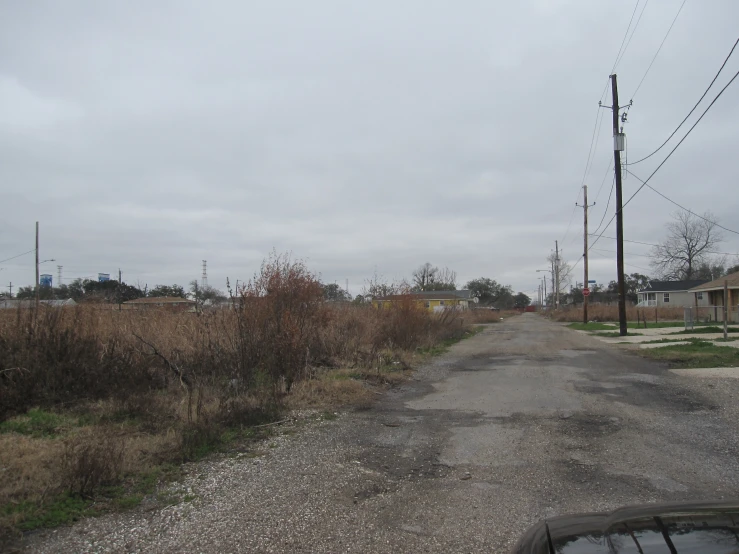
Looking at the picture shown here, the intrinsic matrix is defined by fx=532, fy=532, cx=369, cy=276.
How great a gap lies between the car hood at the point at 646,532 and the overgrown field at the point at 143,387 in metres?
3.73

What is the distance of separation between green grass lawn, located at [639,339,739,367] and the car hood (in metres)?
13.2

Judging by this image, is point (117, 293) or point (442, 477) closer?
point (442, 477)

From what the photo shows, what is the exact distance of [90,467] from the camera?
487cm

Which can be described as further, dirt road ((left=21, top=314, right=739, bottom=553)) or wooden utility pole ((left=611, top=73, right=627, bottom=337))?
wooden utility pole ((left=611, top=73, right=627, bottom=337))

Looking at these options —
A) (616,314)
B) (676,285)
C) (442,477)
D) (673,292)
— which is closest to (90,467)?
(442,477)

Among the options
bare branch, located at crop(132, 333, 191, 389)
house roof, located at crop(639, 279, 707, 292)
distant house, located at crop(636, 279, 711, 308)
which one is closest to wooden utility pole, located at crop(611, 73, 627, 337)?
bare branch, located at crop(132, 333, 191, 389)

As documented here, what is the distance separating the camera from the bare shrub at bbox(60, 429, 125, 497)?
476 cm

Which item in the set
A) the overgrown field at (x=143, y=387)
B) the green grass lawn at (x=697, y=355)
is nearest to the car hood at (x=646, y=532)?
the overgrown field at (x=143, y=387)

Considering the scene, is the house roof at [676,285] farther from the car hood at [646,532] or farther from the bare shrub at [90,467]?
the car hood at [646,532]

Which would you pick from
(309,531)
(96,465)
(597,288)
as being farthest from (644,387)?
(597,288)

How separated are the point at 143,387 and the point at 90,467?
4139 millimetres

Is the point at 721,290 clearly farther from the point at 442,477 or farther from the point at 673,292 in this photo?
the point at 442,477

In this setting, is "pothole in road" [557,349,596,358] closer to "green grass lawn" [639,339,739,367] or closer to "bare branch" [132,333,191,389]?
"green grass lawn" [639,339,739,367]

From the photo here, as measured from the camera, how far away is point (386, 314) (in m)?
18.8
